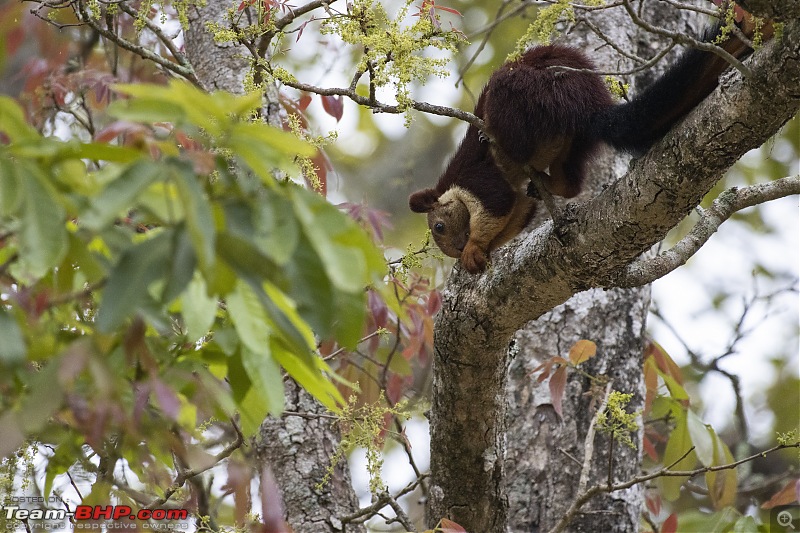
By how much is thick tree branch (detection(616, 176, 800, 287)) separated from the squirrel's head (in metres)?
1.29

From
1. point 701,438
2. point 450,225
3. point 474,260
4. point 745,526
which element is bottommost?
point 745,526

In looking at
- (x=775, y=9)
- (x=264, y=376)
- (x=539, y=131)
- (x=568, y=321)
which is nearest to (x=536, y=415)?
(x=568, y=321)

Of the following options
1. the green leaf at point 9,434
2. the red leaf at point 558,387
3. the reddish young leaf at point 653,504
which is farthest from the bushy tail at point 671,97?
the reddish young leaf at point 653,504

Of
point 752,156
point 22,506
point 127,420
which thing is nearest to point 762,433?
point 752,156

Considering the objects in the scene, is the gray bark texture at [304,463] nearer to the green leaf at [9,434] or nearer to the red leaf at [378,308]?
the red leaf at [378,308]

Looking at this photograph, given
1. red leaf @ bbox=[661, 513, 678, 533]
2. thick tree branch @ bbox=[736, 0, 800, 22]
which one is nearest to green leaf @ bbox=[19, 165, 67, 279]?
thick tree branch @ bbox=[736, 0, 800, 22]

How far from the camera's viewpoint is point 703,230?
2189mm

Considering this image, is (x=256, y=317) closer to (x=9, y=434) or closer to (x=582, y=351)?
(x=9, y=434)

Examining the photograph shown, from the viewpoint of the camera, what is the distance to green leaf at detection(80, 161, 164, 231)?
2.81 ft

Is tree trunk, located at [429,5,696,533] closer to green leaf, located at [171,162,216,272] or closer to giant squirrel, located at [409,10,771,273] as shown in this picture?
giant squirrel, located at [409,10,771,273]

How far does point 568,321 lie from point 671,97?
4.21ft

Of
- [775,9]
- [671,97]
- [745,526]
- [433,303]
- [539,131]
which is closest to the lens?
[775,9]

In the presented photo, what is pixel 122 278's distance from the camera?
2.97 feet

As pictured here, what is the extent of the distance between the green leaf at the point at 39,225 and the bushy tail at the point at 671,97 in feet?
5.16
